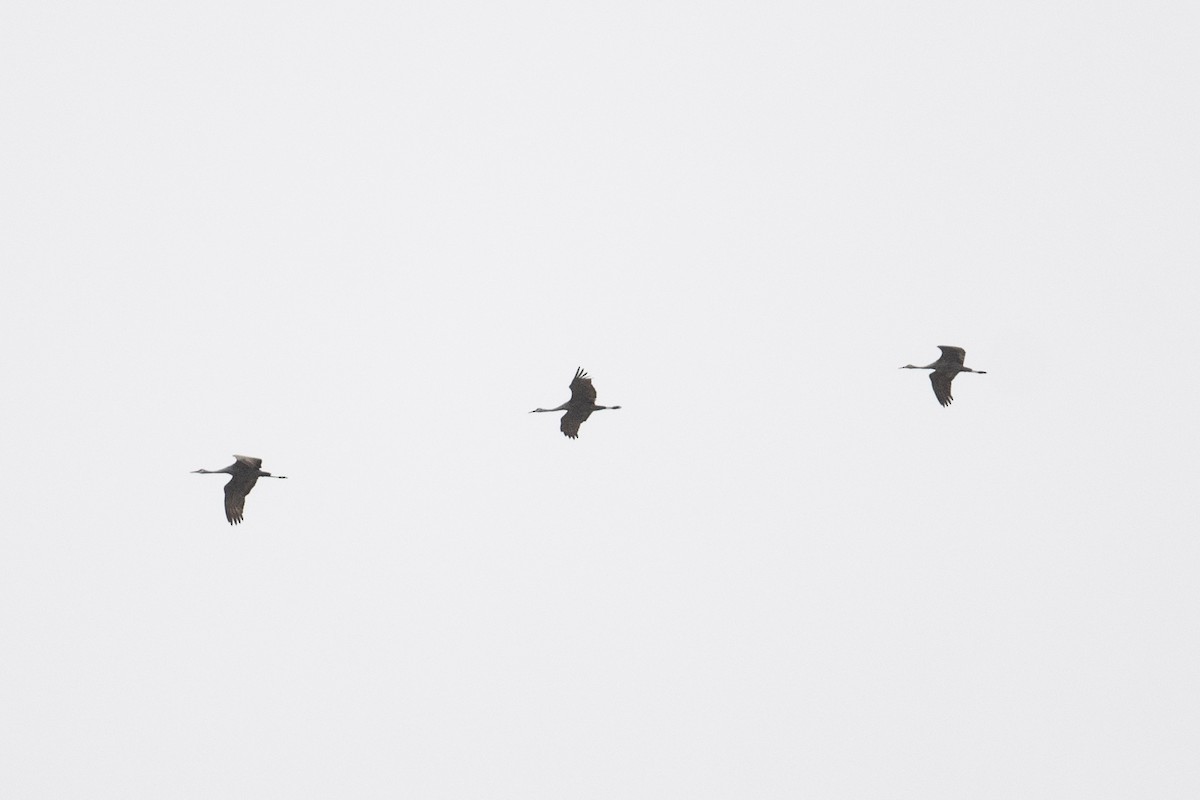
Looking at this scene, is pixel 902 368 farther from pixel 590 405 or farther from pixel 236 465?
pixel 236 465

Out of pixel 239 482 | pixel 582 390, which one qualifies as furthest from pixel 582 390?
pixel 239 482

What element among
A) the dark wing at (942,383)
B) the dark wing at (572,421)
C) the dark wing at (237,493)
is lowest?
the dark wing at (237,493)

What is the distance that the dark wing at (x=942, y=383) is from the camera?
39125mm

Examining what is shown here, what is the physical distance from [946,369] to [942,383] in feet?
1.50

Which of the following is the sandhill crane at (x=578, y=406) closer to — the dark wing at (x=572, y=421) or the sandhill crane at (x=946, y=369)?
the dark wing at (x=572, y=421)

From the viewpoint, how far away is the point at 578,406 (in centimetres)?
3634

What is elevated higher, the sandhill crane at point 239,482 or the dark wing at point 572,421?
the dark wing at point 572,421

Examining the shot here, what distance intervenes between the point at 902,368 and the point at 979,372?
88.2 inches

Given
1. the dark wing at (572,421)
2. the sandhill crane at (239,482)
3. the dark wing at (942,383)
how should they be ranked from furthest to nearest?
the dark wing at (942,383)
the dark wing at (572,421)
the sandhill crane at (239,482)

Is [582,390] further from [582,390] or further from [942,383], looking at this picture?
[942,383]

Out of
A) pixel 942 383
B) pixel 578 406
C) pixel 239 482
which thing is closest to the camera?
pixel 239 482

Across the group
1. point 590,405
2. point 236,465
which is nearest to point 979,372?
point 590,405

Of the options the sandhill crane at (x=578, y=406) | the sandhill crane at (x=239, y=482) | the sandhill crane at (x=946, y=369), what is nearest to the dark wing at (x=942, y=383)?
the sandhill crane at (x=946, y=369)

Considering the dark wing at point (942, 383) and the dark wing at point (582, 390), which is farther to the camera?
the dark wing at point (942, 383)
